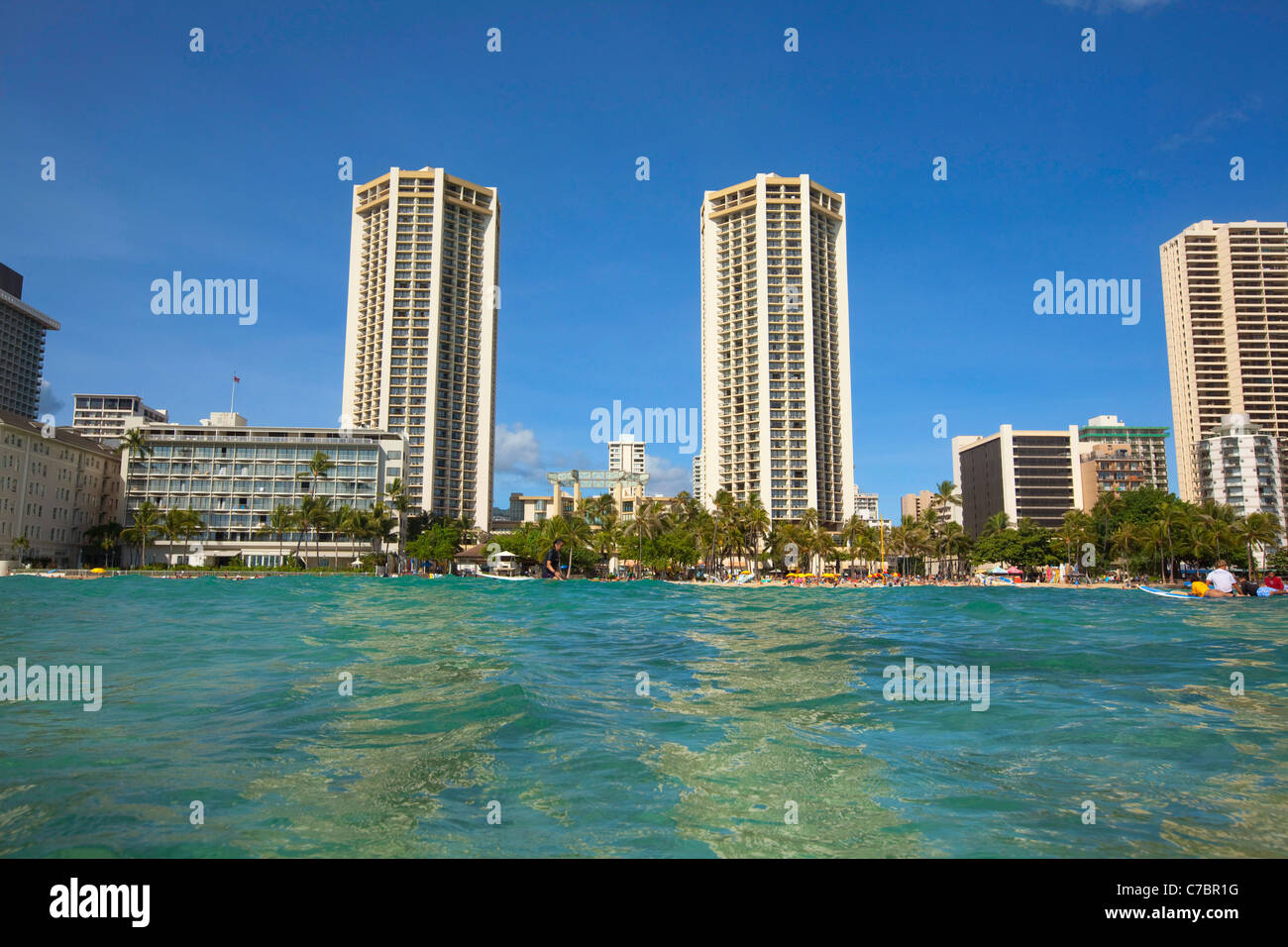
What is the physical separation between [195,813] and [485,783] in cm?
227

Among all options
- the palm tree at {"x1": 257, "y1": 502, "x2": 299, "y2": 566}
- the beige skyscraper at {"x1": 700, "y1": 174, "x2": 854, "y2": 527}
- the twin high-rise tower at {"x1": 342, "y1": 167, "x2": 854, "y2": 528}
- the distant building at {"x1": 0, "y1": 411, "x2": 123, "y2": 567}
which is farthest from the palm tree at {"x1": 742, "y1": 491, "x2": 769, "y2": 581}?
the distant building at {"x1": 0, "y1": 411, "x2": 123, "y2": 567}

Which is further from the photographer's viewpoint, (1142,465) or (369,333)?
(1142,465)

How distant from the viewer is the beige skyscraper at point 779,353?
144875mm

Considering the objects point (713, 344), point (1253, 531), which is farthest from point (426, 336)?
point (1253, 531)

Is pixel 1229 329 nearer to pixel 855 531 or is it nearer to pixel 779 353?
pixel 779 353

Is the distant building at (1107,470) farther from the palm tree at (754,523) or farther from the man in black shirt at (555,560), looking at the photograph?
the man in black shirt at (555,560)

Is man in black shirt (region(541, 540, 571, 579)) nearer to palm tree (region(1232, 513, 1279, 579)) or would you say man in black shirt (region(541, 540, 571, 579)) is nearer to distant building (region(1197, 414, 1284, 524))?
palm tree (region(1232, 513, 1279, 579))

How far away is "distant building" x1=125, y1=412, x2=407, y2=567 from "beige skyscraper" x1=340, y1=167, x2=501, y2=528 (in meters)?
21.6

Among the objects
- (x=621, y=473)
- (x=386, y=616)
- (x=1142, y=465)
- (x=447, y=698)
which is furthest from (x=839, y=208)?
(x=447, y=698)

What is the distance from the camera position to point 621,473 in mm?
163375

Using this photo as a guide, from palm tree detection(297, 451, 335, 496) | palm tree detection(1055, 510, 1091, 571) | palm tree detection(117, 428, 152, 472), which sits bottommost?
palm tree detection(1055, 510, 1091, 571)

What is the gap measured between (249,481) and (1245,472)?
179m

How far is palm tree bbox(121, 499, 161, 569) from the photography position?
101m

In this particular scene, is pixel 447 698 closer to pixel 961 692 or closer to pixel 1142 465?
pixel 961 692
